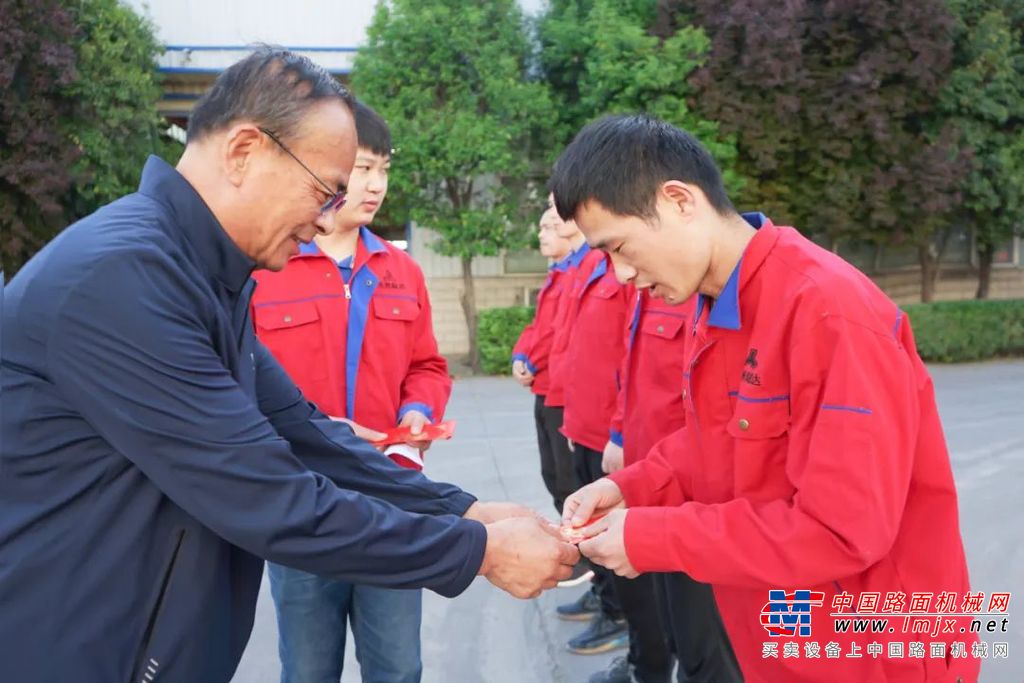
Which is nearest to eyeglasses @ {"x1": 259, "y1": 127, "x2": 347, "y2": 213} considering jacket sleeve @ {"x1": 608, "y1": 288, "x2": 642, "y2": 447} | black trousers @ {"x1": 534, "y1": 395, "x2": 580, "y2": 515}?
jacket sleeve @ {"x1": 608, "y1": 288, "x2": 642, "y2": 447}

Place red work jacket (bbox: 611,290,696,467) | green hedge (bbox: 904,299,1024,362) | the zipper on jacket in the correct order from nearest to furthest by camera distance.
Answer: the zipper on jacket, red work jacket (bbox: 611,290,696,467), green hedge (bbox: 904,299,1024,362)

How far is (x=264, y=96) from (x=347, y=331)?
123 centimetres

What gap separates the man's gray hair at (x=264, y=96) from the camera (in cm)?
165

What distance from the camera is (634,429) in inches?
125

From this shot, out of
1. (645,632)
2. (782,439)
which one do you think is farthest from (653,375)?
(782,439)

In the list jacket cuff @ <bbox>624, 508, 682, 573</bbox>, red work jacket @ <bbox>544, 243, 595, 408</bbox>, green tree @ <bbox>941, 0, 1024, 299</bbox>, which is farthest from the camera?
green tree @ <bbox>941, 0, 1024, 299</bbox>

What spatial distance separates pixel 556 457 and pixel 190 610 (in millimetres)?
3196

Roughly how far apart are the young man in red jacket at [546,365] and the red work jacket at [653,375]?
1342 mm

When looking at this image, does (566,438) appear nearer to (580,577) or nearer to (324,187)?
(580,577)

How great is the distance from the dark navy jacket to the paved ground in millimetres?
2255

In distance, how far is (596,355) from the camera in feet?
12.6

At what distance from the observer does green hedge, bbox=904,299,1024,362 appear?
1147 cm

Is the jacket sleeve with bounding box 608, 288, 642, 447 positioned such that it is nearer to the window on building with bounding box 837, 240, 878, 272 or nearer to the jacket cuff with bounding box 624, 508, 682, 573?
the jacket cuff with bounding box 624, 508, 682, 573

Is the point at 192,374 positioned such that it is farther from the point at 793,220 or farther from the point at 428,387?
the point at 793,220
